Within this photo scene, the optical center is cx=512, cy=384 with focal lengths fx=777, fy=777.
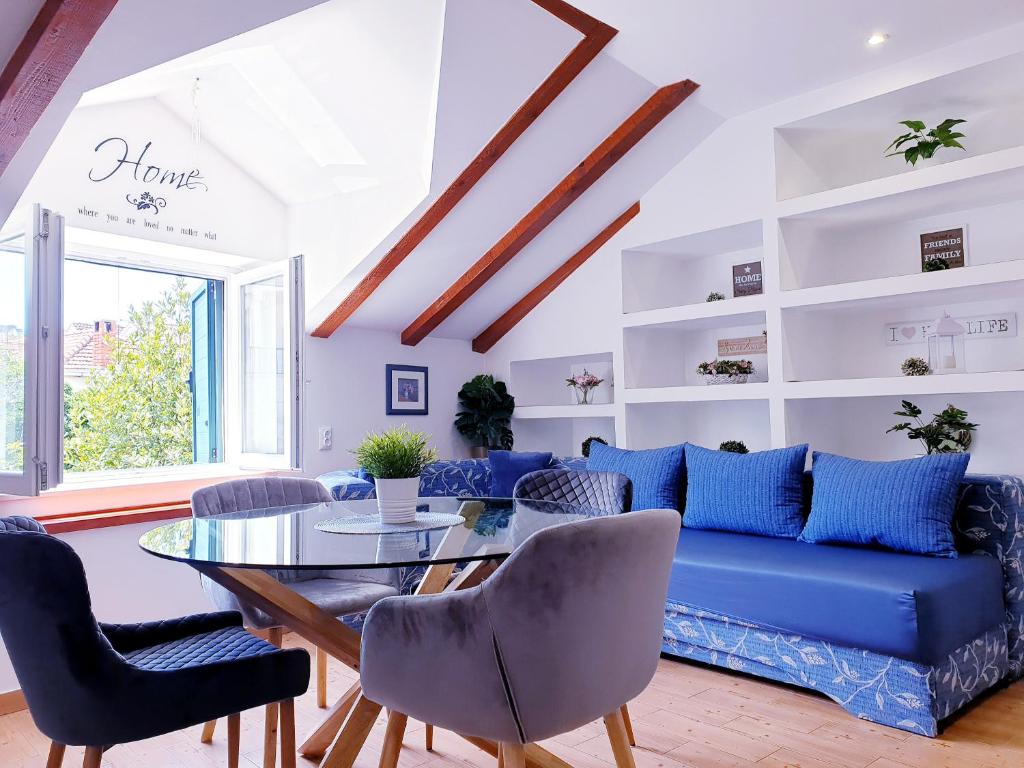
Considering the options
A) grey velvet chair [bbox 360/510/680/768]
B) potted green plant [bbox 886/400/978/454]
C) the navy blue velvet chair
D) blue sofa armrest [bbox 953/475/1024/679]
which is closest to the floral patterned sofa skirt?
blue sofa armrest [bbox 953/475/1024/679]

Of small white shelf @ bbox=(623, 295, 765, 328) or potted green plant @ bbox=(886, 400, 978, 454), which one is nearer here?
potted green plant @ bbox=(886, 400, 978, 454)

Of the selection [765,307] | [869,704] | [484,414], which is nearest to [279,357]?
[484,414]

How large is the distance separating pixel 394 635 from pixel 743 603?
1.76 meters

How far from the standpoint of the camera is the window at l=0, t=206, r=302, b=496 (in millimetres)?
3008

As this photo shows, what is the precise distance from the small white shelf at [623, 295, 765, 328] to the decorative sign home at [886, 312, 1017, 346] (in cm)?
70

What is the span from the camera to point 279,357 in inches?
166

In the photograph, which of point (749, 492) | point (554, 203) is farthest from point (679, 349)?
point (749, 492)

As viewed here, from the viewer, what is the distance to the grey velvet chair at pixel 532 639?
1576mm

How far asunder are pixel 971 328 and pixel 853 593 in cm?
191

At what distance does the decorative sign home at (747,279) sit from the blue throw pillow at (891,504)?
1.43m

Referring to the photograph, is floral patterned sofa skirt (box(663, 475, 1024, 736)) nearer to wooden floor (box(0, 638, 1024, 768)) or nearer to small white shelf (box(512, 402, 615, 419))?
wooden floor (box(0, 638, 1024, 768))

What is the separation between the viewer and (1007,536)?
2.97 meters

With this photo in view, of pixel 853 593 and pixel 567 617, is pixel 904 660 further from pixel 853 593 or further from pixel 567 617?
pixel 567 617

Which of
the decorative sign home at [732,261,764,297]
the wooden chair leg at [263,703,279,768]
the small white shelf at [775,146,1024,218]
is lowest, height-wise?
the wooden chair leg at [263,703,279,768]
